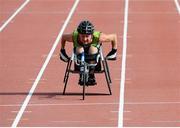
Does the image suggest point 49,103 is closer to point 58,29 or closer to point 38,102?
point 38,102

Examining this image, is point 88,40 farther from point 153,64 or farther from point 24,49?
point 24,49

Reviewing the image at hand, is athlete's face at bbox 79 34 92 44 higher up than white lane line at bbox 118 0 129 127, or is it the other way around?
athlete's face at bbox 79 34 92 44

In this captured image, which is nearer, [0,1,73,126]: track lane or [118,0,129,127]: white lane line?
[118,0,129,127]: white lane line

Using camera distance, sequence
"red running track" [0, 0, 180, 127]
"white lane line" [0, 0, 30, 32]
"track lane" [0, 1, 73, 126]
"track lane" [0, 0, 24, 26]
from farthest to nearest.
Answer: "track lane" [0, 0, 24, 26] → "white lane line" [0, 0, 30, 32] → "track lane" [0, 1, 73, 126] → "red running track" [0, 0, 180, 127]

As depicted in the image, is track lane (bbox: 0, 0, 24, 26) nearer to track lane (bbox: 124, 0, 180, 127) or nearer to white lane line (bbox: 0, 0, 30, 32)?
white lane line (bbox: 0, 0, 30, 32)

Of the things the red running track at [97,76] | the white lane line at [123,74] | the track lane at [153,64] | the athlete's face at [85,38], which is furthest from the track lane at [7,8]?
the athlete's face at [85,38]

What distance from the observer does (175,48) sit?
992 inches

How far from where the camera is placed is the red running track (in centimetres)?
1645

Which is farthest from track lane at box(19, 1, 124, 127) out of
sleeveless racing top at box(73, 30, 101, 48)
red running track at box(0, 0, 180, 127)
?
sleeveless racing top at box(73, 30, 101, 48)

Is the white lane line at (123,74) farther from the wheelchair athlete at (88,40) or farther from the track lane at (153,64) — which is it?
the wheelchair athlete at (88,40)

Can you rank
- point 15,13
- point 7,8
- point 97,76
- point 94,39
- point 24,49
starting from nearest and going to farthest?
1. point 94,39
2. point 97,76
3. point 24,49
4. point 15,13
5. point 7,8

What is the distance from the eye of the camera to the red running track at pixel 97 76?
16453 mm

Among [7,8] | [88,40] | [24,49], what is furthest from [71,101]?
[7,8]

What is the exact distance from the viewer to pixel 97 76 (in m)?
20.8
